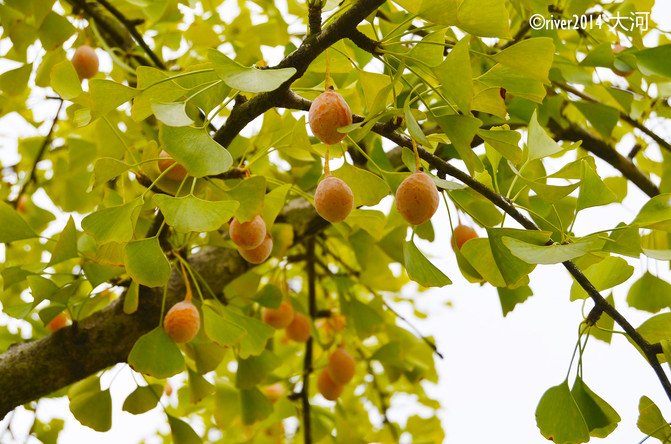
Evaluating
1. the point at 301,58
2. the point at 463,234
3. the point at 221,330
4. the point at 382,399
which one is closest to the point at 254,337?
the point at 221,330

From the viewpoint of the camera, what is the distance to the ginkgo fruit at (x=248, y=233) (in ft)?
2.08

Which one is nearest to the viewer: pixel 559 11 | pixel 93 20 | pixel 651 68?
pixel 651 68

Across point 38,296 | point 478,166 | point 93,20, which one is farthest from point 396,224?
point 93,20

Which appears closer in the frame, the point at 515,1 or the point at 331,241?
the point at 515,1

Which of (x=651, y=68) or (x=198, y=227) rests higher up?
(x=651, y=68)

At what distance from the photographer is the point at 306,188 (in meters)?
1.01

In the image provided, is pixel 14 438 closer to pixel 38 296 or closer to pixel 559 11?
pixel 38 296

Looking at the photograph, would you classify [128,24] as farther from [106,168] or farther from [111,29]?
[106,168]

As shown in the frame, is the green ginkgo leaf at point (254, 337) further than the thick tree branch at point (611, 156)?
No

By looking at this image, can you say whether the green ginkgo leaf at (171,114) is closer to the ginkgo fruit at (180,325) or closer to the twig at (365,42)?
the twig at (365,42)

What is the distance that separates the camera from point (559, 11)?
0.87 m

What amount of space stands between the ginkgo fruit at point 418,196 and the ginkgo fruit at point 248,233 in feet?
0.63

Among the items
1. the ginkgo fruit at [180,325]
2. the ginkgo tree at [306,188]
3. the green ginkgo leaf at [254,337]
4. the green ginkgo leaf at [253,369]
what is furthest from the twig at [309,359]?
the ginkgo fruit at [180,325]

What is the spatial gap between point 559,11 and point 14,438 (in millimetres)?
1194
